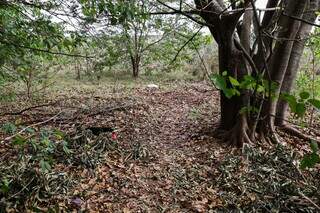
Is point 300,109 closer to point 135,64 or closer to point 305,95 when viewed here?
point 305,95

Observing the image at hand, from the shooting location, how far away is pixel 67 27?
429cm

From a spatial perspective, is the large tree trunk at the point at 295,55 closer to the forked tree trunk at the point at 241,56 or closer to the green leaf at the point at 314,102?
the forked tree trunk at the point at 241,56

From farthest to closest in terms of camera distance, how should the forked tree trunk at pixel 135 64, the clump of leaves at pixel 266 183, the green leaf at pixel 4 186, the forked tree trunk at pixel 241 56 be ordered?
the forked tree trunk at pixel 135 64, the forked tree trunk at pixel 241 56, the clump of leaves at pixel 266 183, the green leaf at pixel 4 186

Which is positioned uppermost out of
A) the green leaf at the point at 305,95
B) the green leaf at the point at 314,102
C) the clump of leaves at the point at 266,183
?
the green leaf at the point at 305,95

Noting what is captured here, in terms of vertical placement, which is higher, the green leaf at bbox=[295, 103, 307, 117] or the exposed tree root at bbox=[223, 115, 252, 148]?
the green leaf at bbox=[295, 103, 307, 117]

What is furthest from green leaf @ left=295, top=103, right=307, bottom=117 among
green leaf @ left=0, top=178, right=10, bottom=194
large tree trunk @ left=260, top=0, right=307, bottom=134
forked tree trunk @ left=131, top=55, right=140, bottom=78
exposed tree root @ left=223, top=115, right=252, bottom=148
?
forked tree trunk @ left=131, top=55, right=140, bottom=78

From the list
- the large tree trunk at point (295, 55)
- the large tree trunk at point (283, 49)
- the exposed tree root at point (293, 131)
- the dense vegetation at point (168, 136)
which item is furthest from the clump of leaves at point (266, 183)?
the large tree trunk at point (295, 55)

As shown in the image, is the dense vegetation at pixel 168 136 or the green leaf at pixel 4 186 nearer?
the green leaf at pixel 4 186

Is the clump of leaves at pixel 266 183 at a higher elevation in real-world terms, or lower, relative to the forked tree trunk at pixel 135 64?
lower

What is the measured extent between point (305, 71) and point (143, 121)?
4.76 metres

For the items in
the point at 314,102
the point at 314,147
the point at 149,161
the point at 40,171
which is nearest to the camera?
the point at 314,102

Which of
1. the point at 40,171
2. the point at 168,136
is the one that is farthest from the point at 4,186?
the point at 168,136

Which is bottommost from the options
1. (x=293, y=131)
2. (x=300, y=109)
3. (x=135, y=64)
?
(x=293, y=131)

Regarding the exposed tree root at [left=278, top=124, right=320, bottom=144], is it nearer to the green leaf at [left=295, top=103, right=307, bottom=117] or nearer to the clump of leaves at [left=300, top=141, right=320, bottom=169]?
the clump of leaves at [left=300, top=141, right=320, bottom=169]
